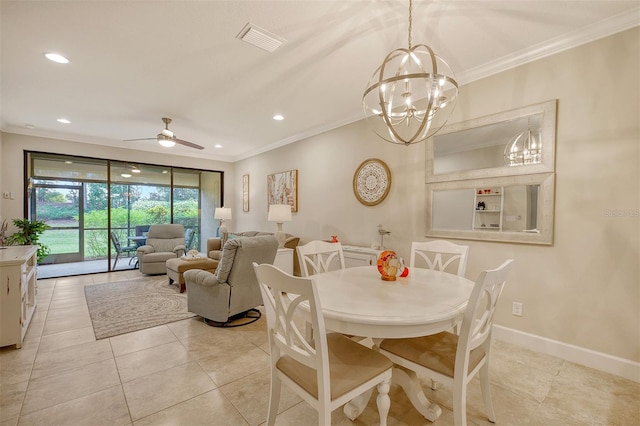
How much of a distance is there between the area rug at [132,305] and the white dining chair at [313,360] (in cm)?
231

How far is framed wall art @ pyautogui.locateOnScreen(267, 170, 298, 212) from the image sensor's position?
5.33 metres

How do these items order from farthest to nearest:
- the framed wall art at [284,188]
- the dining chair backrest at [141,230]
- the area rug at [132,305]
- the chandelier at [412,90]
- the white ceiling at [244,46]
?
the dining chair backrest at [141,230], the framed wall art at [284,188], the area rug at [132,305], the white ceiling at [244,46], the chandelier at [412,90]

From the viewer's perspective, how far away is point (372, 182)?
12.9 ft

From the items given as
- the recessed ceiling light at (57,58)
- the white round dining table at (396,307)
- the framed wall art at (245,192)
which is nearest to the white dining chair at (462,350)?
the white round dining table at (396,307)

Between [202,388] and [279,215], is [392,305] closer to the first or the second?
[202,388]

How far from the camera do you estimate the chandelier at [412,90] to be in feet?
5.09

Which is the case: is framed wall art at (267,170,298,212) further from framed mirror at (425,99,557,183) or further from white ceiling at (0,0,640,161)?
framed mirror at (425,99,557,183)

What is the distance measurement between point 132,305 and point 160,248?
2348 mm

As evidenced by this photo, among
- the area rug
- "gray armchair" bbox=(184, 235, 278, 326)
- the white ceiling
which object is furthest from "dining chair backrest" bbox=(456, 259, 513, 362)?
the area rug

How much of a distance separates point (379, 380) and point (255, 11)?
251cm

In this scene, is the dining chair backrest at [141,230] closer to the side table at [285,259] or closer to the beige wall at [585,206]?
the side table at [285,259]

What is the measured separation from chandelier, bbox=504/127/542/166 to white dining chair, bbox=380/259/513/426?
1568 millimetres

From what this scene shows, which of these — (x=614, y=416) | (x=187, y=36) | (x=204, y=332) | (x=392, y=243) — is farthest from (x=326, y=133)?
(x=614, y=416)

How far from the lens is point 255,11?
2.03m
